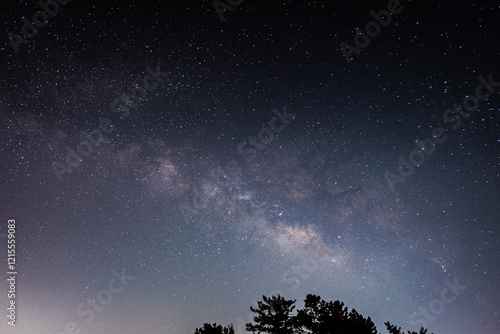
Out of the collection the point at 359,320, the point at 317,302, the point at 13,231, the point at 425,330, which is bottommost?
the point at 425,330

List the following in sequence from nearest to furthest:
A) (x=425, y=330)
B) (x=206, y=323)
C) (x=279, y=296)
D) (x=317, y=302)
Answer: (x=425, y=330) → (x=317, y=302) → (x=279, y=296) → (x=206, y=323)

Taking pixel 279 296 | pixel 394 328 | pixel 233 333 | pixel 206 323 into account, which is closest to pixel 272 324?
pixel 279 296

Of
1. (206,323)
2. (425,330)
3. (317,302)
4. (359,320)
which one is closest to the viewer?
(425,330)

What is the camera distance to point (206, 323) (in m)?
18.3

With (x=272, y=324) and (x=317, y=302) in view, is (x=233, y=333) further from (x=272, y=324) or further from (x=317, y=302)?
(x=317, y=302)

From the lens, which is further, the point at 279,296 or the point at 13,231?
the point at 13,231

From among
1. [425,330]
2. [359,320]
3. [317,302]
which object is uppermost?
[317,302]

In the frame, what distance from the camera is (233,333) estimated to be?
1780cm

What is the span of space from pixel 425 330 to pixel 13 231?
25620mm

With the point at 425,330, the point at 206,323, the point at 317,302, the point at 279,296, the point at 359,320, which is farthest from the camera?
the point at 206,323

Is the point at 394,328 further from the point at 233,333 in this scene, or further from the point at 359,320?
the point at 233,333

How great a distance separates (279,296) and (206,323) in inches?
214

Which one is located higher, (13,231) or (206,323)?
(13,231)

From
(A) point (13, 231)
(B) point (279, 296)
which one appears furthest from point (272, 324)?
(A) point (13, 231)
